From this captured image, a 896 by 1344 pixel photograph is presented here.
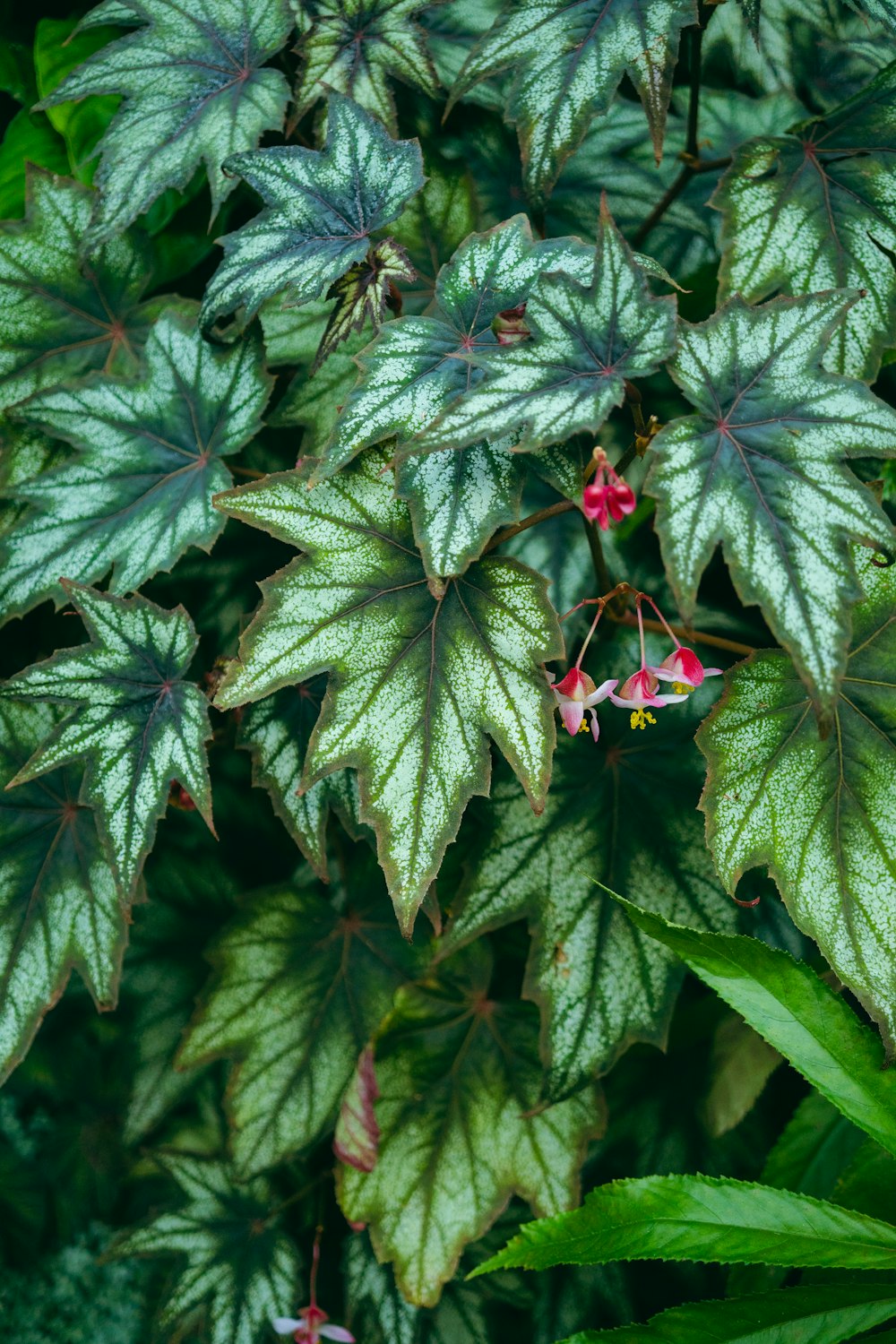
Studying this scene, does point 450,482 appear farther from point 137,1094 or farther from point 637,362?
point 137,1094

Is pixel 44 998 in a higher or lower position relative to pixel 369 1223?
higher

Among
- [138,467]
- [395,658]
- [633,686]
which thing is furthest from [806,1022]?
[138,467]

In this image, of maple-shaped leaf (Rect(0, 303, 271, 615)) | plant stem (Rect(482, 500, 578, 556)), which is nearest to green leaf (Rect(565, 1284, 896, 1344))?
plant stem (Rect(482, 500, 578, 556))

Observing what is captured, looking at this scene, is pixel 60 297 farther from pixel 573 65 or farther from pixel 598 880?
pixel 598 880

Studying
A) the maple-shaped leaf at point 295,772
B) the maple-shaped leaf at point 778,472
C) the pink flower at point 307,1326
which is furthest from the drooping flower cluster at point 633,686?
the pink flower at point 307,1326

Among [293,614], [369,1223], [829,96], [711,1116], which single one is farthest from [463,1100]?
[829,96]

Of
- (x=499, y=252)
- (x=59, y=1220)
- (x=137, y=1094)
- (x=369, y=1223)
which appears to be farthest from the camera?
(x=59, y=1220)
